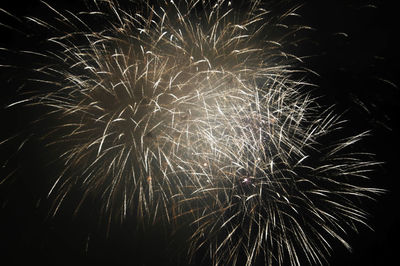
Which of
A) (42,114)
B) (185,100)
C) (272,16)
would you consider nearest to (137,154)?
(185,100)

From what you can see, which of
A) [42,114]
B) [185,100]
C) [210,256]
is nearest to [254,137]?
[185,100]

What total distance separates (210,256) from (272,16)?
2.00 metres

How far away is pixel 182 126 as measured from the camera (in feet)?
6.75

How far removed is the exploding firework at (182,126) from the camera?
6.82ft

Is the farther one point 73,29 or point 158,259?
point 158,259

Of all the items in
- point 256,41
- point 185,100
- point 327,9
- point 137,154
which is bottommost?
point 137,154

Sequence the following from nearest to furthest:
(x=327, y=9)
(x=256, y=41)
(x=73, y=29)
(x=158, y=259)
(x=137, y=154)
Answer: (x=137, y=154) → (x=73, y=29) → (x=256, y=41) → (x=158, y=259) → (x=327, y=9)

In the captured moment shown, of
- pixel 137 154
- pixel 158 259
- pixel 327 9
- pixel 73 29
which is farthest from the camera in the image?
pixel 327 9

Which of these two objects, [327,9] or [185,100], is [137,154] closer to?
[185,100]

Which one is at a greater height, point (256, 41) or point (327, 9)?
point (327, 9)

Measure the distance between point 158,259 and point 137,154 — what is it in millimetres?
1057

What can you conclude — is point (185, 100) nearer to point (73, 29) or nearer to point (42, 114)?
point (73, 29)

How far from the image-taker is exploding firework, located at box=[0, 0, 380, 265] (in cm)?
208

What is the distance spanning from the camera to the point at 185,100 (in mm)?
2104
